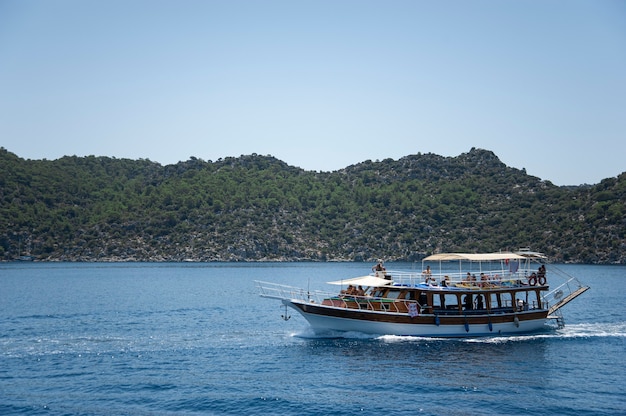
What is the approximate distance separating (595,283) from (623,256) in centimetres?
6604

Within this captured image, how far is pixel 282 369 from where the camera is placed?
3466 centimetres

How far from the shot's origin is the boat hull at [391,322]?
42.5 meters

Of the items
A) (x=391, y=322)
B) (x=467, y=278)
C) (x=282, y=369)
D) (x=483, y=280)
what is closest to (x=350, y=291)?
(x=391, y=322)

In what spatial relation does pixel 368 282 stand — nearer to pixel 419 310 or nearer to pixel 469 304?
pixel 419 310

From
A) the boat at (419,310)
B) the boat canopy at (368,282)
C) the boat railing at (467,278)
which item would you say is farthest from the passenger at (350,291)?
the boat railing at (467,278)

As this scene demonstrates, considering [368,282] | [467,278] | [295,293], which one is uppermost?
[467,278]

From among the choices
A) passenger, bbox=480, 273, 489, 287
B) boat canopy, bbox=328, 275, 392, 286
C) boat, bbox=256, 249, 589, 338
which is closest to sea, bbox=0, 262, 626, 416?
boat, bbox=256, 249, 589, 338

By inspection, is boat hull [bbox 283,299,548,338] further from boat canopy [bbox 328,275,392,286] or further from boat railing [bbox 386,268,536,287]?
boat railing [bbox 386,268,536,287]

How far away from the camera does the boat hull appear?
4253 centimetres

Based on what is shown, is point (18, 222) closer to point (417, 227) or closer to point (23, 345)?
point (417, 227)

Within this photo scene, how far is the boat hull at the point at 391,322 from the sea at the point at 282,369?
0.67m

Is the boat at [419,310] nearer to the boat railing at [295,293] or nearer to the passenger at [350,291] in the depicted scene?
the passenger at [350,291]

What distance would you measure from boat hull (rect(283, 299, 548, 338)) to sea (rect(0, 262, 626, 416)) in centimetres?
67

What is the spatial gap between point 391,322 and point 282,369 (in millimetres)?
10902
